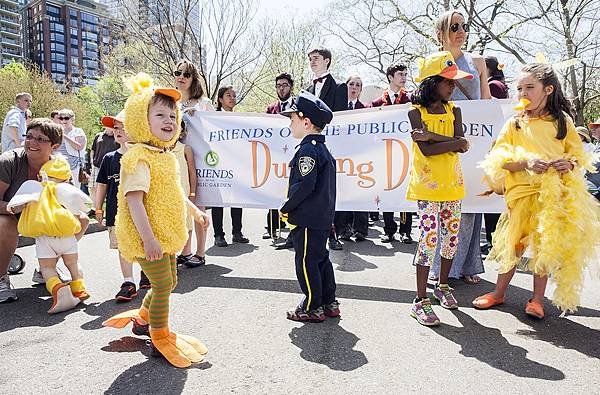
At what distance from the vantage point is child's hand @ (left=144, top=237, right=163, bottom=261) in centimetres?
279

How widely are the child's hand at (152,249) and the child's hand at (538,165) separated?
8.62 feet

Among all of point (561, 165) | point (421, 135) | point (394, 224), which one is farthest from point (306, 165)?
point (394, 224)

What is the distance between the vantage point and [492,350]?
3100 millimetres

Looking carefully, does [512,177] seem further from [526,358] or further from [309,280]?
[309,280]

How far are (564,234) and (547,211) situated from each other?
0.19 meters

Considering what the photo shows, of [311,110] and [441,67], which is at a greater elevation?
[441,67]

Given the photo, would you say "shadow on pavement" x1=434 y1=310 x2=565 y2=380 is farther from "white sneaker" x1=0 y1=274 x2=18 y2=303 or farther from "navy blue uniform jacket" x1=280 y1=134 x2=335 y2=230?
"white sneaker" x1=0 y1=274 x2=18 y2=303

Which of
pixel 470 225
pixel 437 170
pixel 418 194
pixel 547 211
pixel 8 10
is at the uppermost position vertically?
pixel 8 10

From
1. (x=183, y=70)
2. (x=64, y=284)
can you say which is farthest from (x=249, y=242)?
(x=64, y=284)

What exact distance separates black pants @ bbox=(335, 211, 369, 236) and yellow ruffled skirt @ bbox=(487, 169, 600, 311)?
3384 mm

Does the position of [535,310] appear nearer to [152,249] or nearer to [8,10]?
[152,249]

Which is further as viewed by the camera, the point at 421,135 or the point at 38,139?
the point at 38,139

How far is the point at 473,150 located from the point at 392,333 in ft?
8.03

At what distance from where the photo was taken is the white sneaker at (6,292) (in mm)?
4168
